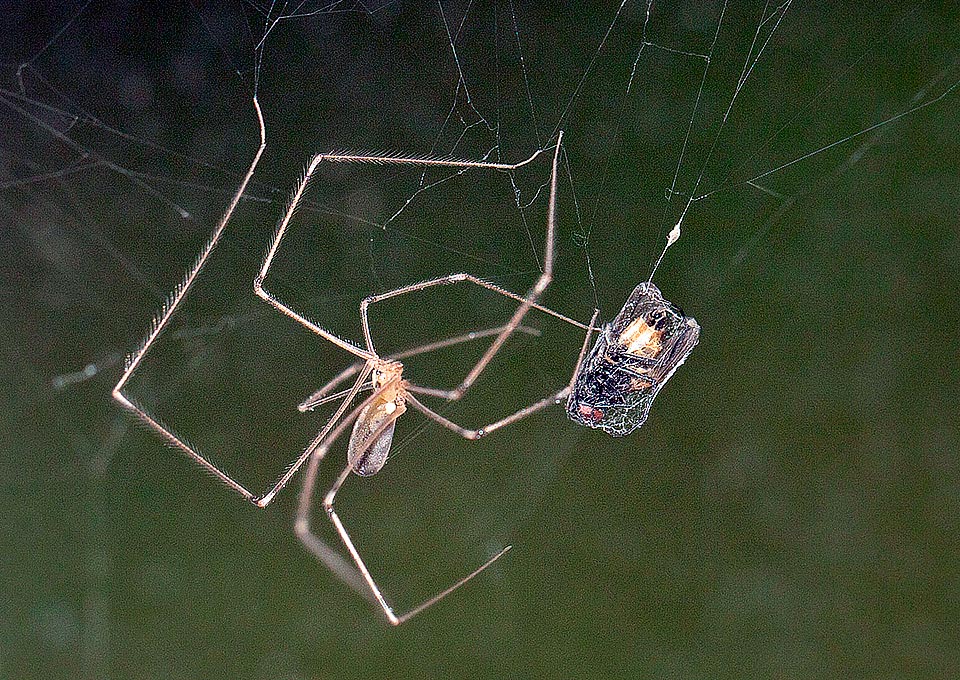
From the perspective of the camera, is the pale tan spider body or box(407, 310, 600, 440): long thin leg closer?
box(407, 310, 600, 440): long thin leg

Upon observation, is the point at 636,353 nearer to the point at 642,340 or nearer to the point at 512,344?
the point at 642,340

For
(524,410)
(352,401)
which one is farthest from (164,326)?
A: (524,410)

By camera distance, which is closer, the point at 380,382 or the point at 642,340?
the point at 642,340

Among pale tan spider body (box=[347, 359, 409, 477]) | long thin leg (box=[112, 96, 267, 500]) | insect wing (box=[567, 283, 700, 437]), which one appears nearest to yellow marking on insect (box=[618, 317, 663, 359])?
insect wing (box=[567, 283, 700, 437])

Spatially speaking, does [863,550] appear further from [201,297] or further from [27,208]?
[27,208]

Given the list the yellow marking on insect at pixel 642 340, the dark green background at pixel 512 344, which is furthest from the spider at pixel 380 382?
the dark green background at pixel 512 344

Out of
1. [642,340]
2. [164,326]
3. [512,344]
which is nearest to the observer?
[642,340]

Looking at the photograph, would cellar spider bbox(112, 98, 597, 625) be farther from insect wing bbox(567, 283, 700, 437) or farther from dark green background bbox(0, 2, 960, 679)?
dark green background bbox(0, 2, 960, 679)
